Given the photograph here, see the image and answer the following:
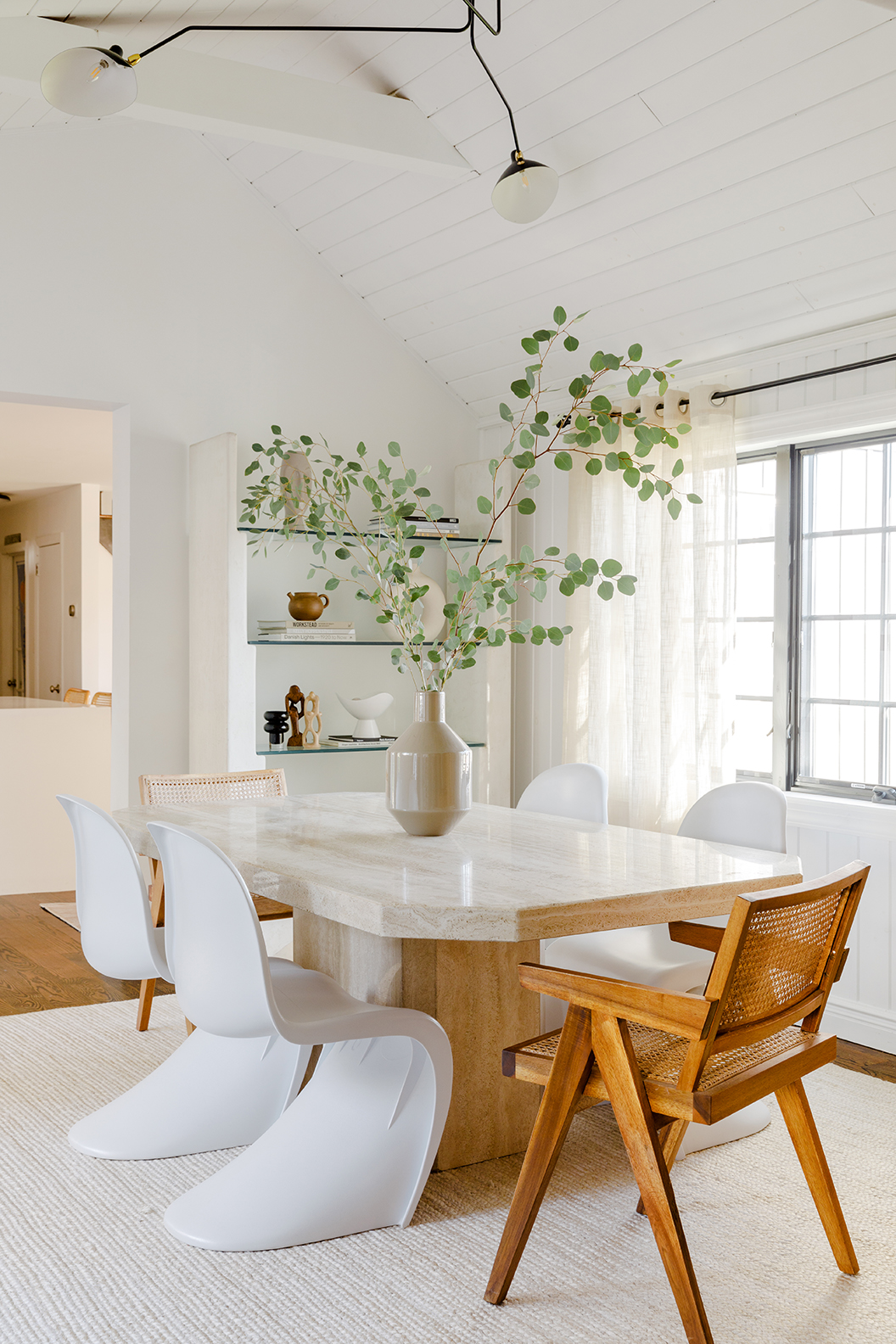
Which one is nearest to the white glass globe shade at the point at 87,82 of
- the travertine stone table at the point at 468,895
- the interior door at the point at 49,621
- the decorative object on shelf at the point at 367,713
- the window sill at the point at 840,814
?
the travertine stone table at the point at 468,895

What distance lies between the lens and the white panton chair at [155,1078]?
253cm

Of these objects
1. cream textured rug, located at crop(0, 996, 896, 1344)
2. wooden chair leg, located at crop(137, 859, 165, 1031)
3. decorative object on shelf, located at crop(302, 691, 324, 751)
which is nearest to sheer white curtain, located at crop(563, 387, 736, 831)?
decorative object on shelf, located at crop(302, 691, 324, 751)

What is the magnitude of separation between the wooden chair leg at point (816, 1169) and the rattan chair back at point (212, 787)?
1966 mm

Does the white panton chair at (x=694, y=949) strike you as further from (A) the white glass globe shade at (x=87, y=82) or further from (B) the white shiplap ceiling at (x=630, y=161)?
(A) the white glass globe shade at (x=87, y=82)

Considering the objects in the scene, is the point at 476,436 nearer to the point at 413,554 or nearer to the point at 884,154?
the point at 413,554

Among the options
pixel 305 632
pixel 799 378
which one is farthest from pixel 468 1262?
pixel 799 378

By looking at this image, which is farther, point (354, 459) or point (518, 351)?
point (354, 459)

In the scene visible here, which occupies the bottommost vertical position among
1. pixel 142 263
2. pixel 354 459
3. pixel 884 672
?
pixel 884 672

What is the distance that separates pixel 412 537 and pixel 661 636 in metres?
1.24

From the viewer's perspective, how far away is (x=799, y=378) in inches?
148

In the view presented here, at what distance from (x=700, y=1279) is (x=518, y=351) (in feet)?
11.6

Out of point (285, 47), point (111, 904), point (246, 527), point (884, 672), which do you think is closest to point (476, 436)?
point (246, 527)

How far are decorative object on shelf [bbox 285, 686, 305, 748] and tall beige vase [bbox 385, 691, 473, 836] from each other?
1.92 m

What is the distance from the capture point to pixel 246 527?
4.36 meters
